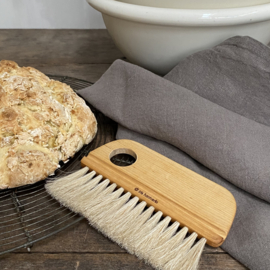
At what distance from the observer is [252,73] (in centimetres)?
82

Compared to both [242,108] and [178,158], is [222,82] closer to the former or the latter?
[242,108]

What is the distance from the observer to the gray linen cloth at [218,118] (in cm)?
60

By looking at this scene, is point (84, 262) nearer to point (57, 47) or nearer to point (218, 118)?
point (218, 118)

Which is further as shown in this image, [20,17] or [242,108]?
[20,17]

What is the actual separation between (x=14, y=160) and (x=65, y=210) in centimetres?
15

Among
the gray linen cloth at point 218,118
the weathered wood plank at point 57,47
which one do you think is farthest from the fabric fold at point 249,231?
the weathered wood plank at point 57,47

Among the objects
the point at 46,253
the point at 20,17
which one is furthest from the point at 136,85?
the point at 20,17

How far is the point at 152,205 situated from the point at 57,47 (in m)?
1.08

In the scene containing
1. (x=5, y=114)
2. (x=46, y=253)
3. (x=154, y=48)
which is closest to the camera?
(x=46, y=253)

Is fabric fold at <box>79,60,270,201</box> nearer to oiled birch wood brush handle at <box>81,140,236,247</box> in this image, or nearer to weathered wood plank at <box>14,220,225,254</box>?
oiled birch wood brush handle at <box>81,140,236,247</box>

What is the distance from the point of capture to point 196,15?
0.83 metres

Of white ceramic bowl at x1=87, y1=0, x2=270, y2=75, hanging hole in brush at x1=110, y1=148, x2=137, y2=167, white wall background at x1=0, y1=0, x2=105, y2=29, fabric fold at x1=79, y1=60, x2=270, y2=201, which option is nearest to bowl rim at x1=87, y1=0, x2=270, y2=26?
white ceramic bowl at x1=87, y1=0, x2=270, y2=75

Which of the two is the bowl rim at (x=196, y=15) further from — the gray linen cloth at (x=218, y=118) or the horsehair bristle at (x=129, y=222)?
the horsehair bristle at (x=129, y=222)

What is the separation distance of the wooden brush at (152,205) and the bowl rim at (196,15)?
1.38 feet
